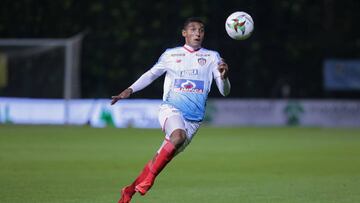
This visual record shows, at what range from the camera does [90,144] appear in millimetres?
20500

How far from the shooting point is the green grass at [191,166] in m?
11.3

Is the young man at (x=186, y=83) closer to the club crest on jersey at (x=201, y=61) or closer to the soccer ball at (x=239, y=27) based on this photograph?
the club crest on jersey at (x=201, y=61)

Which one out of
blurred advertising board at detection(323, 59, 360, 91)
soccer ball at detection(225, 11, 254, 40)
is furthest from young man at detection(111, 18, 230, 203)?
blurred advertising board at detection(323, 59, 360, 91)

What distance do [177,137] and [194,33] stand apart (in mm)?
1298

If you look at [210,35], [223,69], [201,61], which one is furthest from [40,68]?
[223,69]

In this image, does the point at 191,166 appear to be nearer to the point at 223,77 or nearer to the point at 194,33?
the point at 194,33

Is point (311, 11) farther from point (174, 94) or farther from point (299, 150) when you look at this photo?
point (174, 94)

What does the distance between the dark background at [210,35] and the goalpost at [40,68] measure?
72 cm

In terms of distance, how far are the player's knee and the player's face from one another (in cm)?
113

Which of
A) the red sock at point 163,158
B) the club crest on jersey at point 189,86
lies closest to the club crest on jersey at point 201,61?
the club crest on jersey at point 189,86

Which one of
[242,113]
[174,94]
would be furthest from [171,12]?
[174,94]

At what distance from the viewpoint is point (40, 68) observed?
95.9 feet

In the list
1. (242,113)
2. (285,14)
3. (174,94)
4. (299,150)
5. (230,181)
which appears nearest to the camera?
(174,94)

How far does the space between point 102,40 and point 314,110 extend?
7.82 m
